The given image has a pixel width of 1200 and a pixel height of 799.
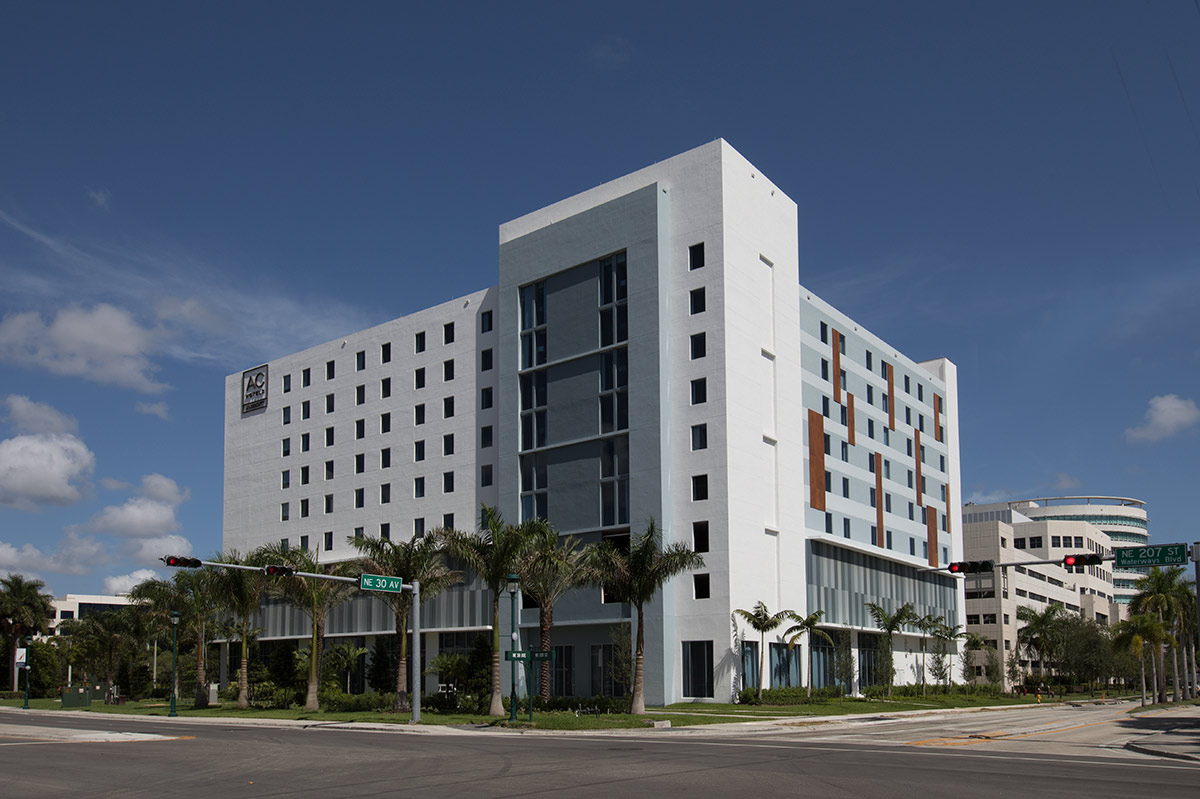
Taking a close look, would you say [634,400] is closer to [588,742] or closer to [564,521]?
[564,521]

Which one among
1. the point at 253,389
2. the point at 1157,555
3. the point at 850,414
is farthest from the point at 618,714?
the point at 253,389

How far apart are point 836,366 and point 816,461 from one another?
28.8ft

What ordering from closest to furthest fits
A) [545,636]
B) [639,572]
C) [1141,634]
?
[639,572] < [545,636] < [1141,634]

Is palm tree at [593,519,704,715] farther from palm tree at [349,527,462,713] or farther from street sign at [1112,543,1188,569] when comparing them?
street sign at [1112,543,1188,569]

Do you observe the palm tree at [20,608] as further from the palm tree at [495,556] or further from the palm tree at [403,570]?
the palm tree at [495,556]

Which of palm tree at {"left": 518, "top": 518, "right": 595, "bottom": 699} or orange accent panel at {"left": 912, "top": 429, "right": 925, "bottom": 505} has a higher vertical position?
orange accent panel at {"left": 912, "top": 429, "right": 925, "bottom": 505}

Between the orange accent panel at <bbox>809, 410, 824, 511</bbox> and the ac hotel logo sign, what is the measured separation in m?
46.4

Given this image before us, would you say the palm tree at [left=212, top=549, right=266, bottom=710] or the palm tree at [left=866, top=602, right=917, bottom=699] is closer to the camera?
the palm tree at [left=212, top=549, right=266, bottom=710]

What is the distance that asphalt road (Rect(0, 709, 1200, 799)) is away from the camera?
1925 cm

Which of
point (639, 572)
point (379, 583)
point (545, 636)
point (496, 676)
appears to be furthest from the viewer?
point (545, 636)

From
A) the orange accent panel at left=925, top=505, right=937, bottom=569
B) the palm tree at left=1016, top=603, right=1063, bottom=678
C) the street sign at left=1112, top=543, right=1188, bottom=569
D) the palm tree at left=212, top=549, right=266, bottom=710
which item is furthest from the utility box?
the palm tree at left=1016, top=603, right=1063, bottom=678

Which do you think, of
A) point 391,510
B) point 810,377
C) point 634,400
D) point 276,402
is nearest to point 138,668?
point 276,402

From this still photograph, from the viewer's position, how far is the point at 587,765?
77.8 feet

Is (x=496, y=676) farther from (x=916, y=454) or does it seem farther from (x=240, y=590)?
(x=916, y=454)
